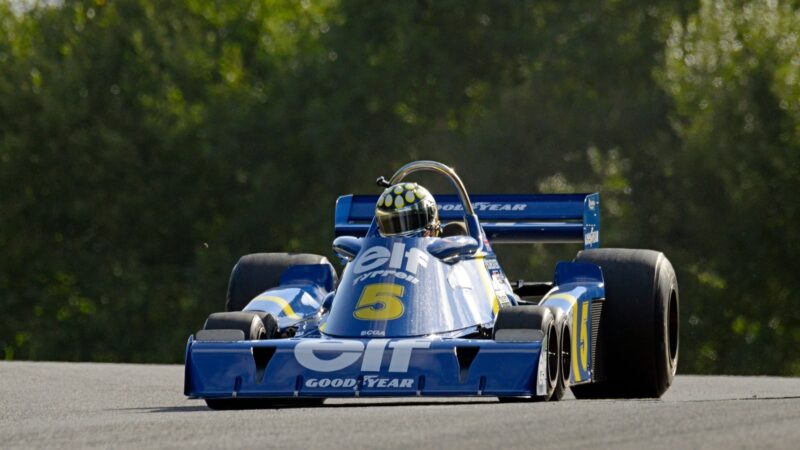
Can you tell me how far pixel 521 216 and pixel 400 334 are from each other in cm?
363

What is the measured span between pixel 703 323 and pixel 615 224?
2.63m

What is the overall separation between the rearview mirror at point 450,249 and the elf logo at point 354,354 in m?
0.98

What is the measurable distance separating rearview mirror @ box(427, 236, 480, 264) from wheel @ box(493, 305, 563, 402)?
815 mm

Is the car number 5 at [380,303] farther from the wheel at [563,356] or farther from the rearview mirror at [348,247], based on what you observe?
the wheel at [563,356]

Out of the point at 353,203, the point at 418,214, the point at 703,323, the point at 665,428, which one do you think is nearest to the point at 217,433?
the point at 665,428

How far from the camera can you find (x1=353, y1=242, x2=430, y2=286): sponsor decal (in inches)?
477

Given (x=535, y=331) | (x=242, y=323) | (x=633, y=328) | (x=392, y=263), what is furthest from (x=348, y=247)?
(x=633, y=328)

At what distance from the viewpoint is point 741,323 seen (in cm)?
3697

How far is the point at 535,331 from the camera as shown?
11312 millimetres

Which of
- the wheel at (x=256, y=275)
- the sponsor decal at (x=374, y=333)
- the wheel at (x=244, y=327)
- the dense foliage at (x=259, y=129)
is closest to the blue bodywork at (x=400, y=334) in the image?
the sponsor decal at (x=374, y=333)

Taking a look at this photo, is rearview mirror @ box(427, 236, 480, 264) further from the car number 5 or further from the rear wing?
the rear wing

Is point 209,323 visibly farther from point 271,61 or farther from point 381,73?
point 271,61

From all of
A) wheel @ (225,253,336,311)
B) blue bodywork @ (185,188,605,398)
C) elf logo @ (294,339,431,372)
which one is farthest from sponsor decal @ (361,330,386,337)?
wheel @ (225,253,336,311)

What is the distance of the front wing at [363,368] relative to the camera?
11086 millimetres
